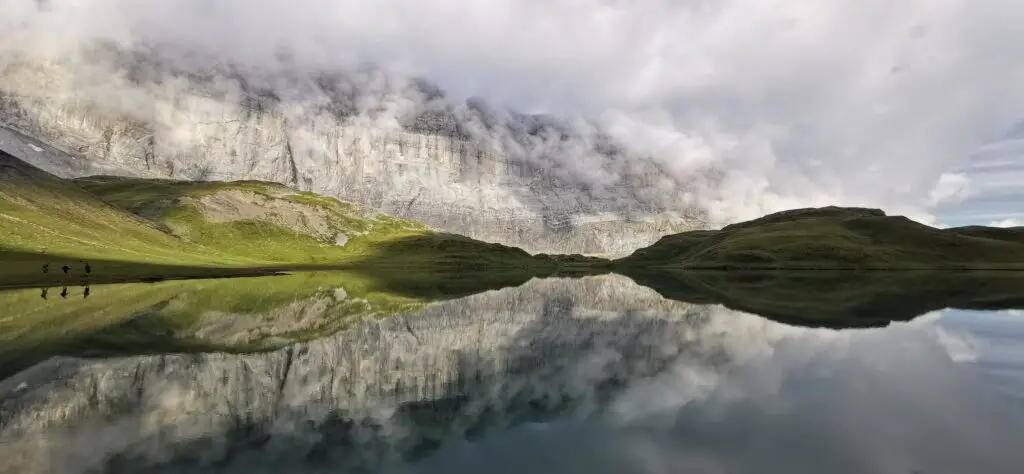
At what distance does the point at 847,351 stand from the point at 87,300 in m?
80.8

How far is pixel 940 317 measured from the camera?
60.3 metres

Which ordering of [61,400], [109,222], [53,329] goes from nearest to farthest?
[61,400], [53,329], [109,222]

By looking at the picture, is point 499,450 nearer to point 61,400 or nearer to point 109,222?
point 61,400

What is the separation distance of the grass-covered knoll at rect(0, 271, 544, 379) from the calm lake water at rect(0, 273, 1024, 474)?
46 centimetres

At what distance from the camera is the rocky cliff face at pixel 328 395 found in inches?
783

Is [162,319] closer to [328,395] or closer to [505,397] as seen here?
[328,395]

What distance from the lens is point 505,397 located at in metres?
28.6

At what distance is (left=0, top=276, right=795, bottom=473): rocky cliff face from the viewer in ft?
65.3

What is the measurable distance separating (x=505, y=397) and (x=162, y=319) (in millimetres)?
42701

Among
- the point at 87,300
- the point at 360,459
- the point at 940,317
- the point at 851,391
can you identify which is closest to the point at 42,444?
the point at 360,459

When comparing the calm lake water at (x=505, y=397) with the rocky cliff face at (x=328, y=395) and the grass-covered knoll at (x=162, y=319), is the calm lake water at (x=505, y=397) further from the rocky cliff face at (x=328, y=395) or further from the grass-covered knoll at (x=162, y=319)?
the grass-covered knoll at (x=162, y=319)

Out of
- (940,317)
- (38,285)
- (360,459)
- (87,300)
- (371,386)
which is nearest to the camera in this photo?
(360,459)

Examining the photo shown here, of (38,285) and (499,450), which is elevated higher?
(38,285)

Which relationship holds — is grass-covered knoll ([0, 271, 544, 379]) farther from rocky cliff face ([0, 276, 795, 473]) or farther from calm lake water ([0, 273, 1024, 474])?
rocky cliff face ([0, 276, 795, 473])
